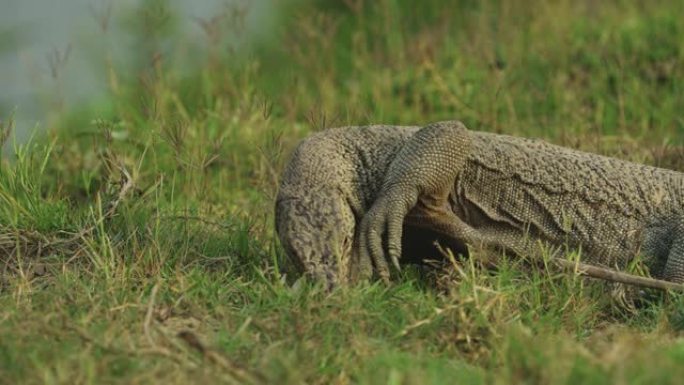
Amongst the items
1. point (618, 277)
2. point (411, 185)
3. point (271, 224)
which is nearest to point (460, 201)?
point (411, 185)

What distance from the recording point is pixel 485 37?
1061 centimetres

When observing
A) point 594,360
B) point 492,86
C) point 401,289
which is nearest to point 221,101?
point 492,86

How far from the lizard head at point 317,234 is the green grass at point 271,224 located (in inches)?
5.7

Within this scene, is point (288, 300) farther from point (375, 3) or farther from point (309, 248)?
point (375, 3)

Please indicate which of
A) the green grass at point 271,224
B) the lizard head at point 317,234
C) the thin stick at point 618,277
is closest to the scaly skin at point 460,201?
the lizard head at point 317,234

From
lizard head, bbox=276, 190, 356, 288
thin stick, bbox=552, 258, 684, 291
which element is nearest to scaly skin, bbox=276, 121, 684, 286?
lizard head, bbox=276, 190, 356, 288

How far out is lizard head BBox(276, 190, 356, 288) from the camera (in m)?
5.74

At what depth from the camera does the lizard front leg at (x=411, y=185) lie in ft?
19.9

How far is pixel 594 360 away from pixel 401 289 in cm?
157

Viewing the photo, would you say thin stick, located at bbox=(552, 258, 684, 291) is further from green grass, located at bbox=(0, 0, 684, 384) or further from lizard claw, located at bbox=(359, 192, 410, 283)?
lizard claw, located at bbox=(359, 192, 410, 283)

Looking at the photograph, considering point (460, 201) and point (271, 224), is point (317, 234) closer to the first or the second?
point (460, 201)

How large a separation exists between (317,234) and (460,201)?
40.3 inches

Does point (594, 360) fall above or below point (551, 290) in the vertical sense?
above

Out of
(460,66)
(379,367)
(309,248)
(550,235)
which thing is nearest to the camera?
(379,367)
